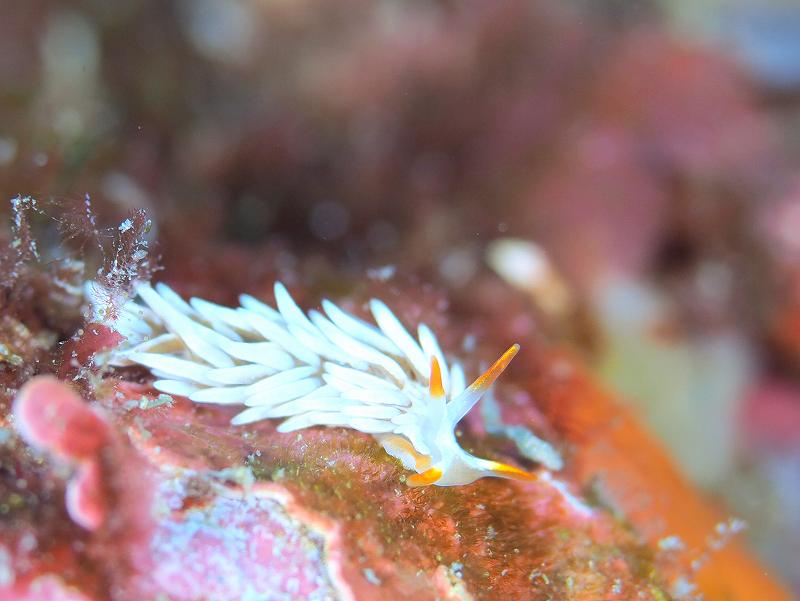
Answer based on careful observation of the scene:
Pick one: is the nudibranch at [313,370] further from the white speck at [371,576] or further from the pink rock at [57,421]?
the pink rock at [57,421]

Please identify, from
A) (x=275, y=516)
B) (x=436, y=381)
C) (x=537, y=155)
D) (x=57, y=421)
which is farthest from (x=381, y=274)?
(x=537, y=155)

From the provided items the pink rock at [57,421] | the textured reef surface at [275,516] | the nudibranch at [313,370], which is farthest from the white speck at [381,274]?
the pink rock at [57,421]

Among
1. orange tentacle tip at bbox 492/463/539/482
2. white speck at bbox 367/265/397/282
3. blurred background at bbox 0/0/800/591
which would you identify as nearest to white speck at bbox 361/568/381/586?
orange tentacle tip at bbox 492/463/539/482

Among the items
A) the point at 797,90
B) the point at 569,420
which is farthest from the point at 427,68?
Result: the point at 569,420

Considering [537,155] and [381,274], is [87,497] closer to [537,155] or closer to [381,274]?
[381,274]

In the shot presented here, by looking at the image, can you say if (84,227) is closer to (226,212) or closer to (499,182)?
(226,212)

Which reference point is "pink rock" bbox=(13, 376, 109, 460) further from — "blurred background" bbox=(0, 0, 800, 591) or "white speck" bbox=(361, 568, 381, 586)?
"blurred background" bbox=(0, 0, 800, 591)
